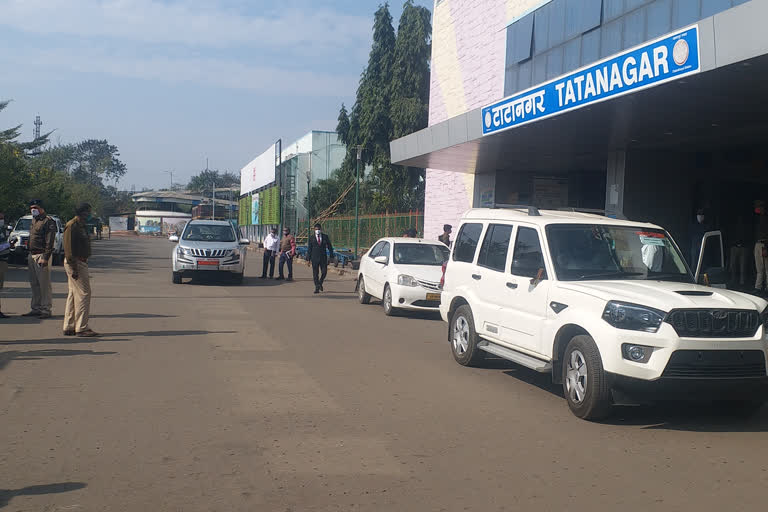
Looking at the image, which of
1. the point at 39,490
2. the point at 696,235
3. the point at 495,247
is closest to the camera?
the point at 39,490

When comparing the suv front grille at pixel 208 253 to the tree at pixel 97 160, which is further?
the tree at pixel 97 160

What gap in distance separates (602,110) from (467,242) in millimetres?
5030

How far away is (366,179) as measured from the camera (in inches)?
2055

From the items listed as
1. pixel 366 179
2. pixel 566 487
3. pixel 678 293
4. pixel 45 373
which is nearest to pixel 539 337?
pixel 678 293

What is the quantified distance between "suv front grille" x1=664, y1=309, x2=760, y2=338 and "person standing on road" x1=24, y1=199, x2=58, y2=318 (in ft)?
31.7

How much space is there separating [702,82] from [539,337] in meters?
5.53

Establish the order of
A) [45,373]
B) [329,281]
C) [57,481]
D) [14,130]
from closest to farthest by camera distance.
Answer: [57,481], [45,373], [329,281], [14,130]

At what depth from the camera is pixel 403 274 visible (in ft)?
48.2

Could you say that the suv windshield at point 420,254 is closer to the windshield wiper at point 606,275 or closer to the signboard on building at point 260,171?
the windshield wiper at point 606,275

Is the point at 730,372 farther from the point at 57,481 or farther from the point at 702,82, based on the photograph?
the point at 702,82

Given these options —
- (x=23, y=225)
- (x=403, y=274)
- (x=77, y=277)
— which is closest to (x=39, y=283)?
(x=77, y=277)

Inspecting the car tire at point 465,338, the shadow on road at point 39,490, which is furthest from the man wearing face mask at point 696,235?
the shadow on road at point 39,490

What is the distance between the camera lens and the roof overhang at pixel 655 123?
9.80m

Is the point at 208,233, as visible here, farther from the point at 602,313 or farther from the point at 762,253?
the point at 602,313
